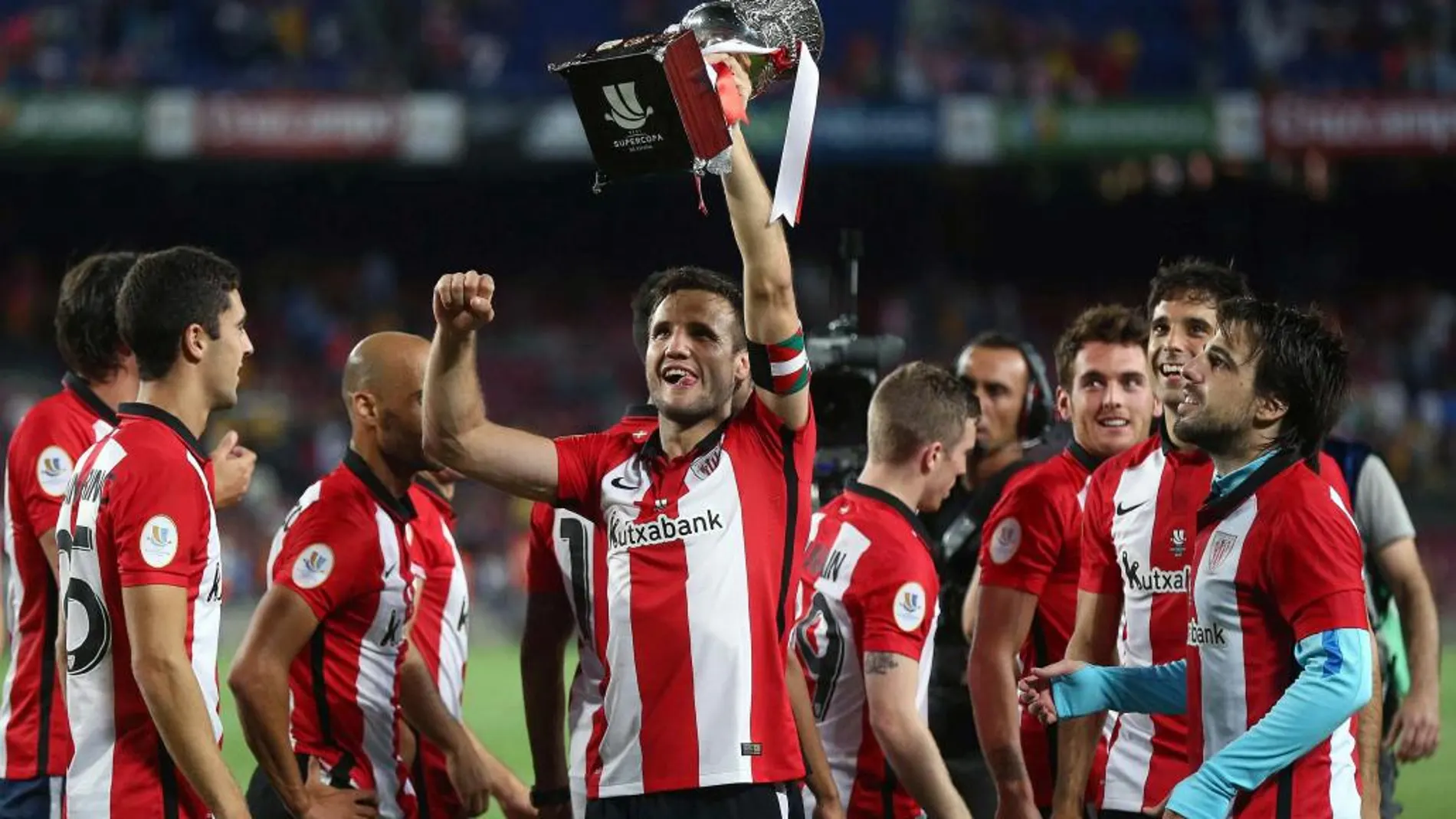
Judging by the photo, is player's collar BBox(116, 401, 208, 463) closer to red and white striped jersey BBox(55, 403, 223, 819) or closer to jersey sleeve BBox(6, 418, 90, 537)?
red and white striped jersey BBox(55, 403, 223, 819)

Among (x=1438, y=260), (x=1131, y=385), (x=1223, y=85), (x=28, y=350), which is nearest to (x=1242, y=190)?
(x=1223, y=85)

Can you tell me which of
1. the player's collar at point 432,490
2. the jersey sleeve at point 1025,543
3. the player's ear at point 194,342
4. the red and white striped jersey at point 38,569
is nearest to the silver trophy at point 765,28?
the player's ear at point 194,342

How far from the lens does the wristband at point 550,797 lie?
4.48m

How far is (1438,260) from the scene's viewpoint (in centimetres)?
2569

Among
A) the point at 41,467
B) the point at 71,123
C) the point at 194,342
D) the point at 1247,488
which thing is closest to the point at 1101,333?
the point at 1247,488

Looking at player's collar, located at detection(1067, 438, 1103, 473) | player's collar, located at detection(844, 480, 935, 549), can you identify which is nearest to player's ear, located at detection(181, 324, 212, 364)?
player's collar, located at detection(844, 480, 935, 549)

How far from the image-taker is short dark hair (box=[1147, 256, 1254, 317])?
15.5 ft

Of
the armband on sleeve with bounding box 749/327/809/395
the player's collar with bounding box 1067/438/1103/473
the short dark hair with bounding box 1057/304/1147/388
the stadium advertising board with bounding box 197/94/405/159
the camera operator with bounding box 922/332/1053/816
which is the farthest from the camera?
the stadium advertising board with bounding box 197/94/405/159

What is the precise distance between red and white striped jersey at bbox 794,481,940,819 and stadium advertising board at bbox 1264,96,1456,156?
19.2 m

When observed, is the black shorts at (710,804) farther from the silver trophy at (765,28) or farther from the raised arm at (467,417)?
the silver trophy at (765,28)

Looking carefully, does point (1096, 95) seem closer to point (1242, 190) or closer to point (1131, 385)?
point (1242, 190)

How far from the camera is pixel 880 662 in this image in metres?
4.49

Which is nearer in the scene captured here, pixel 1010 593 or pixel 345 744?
pixel 345 744

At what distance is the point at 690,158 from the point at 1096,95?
21305 mm
